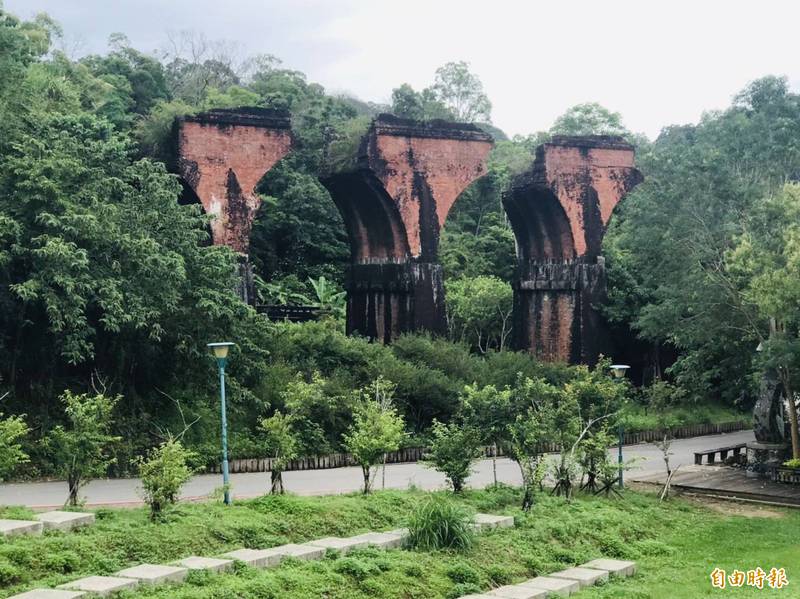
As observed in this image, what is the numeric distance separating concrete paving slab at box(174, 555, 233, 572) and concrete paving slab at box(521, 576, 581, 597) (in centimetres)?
250

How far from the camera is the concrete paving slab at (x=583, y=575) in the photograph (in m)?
8.73

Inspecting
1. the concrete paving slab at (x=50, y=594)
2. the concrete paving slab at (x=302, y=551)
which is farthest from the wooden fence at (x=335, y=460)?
the concrete paving slab at (x=50, y=594)

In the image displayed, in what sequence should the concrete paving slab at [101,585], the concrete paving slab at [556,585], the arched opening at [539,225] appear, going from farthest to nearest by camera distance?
the arched opening at [539,225]
the concrete paving slab at [556,585]
the concrete paving slab at [101,585]

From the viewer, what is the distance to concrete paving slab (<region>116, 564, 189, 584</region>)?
292 inches

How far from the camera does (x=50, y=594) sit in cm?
693

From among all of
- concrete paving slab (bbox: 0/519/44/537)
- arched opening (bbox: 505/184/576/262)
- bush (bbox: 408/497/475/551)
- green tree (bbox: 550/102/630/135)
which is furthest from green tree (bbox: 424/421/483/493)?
green tree (bbox: 550/102/630/135)

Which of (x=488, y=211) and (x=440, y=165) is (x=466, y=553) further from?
(x=488, y=211)

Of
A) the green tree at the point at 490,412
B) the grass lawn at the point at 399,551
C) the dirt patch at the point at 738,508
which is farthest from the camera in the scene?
the dirt patch at the point at 738,508

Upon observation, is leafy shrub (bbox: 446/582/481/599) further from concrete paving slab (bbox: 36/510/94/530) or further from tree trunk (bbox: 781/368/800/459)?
tree trunk (bbox: 781/368/800/459)

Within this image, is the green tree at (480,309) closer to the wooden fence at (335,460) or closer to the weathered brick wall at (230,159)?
the wooden fence at (335,460)

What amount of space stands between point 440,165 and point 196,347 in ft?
30.1

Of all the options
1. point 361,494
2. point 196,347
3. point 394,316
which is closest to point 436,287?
point 394,316

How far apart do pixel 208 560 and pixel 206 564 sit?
0.42ft

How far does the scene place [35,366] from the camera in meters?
14.8
